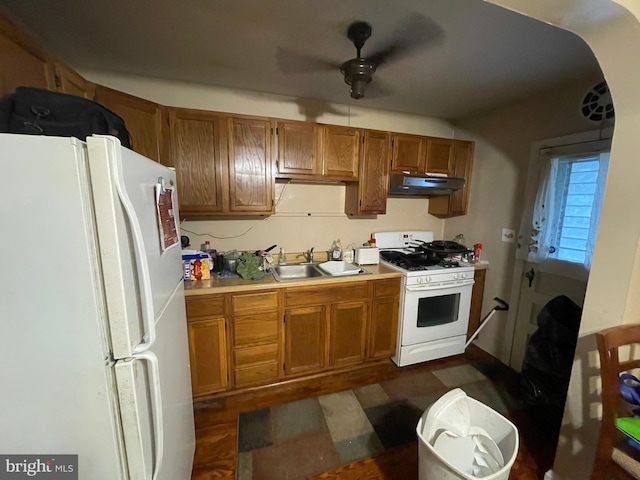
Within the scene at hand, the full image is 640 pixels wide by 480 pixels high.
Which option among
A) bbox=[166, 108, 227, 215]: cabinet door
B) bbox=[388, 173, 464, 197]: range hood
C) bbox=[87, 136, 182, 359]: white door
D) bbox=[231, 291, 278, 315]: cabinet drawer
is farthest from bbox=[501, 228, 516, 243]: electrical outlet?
bbox=[87, 136, 182, 359]: white door

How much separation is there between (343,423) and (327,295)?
89 centimetres

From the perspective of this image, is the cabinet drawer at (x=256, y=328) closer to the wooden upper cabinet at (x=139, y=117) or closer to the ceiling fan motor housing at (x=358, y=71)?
the wooden upper cabinet at (x=139, y=117)

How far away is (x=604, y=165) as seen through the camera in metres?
1.75

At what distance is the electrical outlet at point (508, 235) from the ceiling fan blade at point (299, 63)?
2.10 meters

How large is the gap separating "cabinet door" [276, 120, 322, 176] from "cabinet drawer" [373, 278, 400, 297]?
1.14 metres

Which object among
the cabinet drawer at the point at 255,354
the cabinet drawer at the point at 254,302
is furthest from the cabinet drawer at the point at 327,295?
the cabinet drawer at the point at 255,354

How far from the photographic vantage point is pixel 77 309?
2.13 ft

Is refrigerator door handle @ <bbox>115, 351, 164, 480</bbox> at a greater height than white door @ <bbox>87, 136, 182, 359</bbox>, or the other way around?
white door @ <bbox>87, 136, 182, 359</bbox>

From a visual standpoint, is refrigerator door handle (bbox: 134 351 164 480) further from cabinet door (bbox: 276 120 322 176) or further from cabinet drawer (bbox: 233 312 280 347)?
cabinet door (bbox: 276 120 322 176)

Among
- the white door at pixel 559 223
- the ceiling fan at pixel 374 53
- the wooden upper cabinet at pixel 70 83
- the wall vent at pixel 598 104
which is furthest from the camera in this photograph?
the white door at pixel 559 223

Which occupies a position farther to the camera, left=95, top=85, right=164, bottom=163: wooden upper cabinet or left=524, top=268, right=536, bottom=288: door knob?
left=524, top=268, right=536, bottom=288: door knob

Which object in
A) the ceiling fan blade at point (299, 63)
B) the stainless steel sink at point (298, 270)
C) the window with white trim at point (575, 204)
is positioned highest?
the ceiling fan blade at point (299, 63)

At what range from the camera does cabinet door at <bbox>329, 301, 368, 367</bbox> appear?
2.19 meters

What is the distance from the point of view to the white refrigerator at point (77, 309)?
0.59 meters
